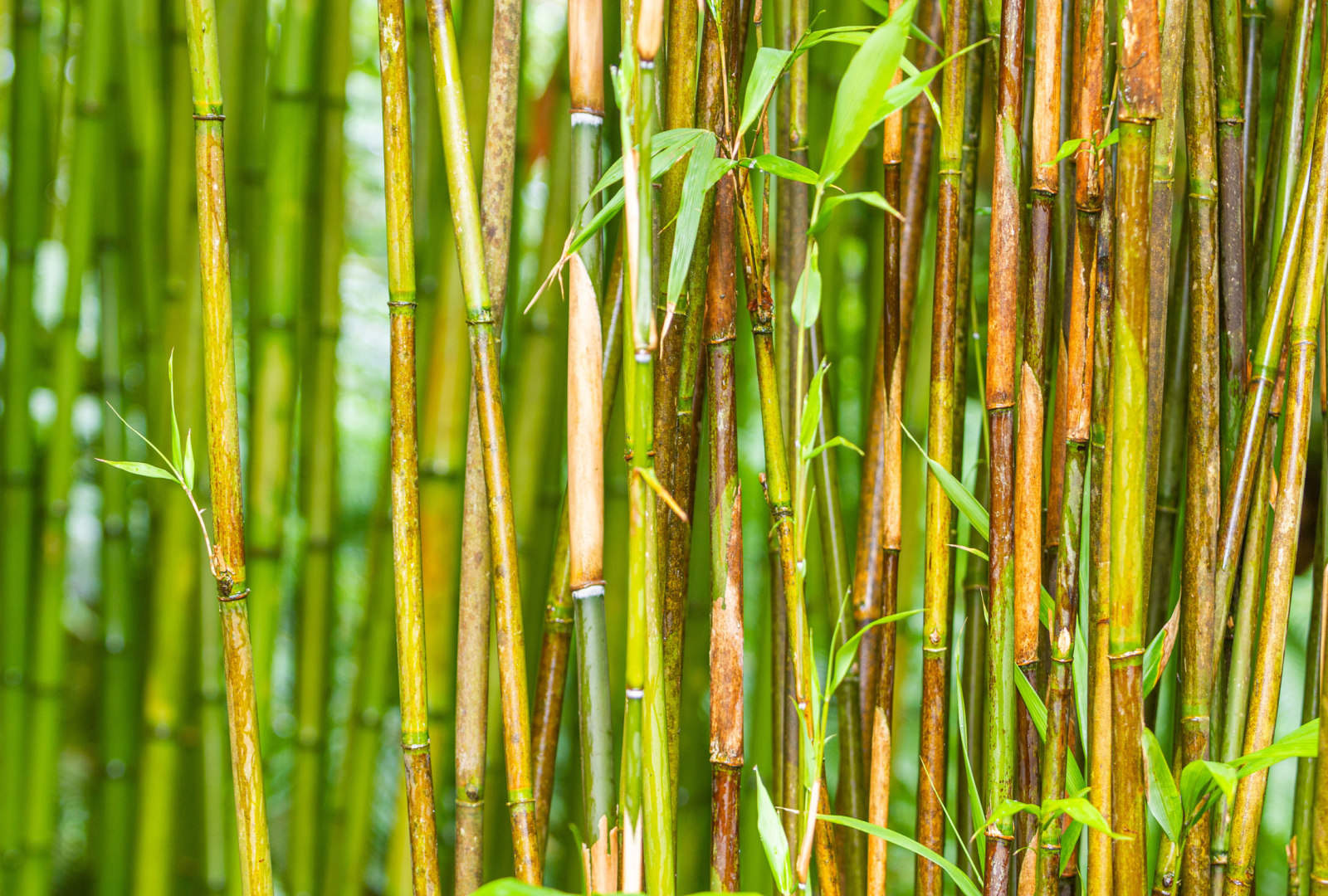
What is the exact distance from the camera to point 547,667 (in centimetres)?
61

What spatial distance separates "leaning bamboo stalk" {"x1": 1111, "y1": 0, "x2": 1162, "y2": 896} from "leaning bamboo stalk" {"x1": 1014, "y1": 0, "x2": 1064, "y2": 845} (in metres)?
0.05

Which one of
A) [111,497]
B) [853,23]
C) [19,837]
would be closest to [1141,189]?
[853,23]

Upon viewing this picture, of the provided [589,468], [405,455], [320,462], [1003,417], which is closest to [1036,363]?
[1003,417]

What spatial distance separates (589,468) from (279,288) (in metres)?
0.48

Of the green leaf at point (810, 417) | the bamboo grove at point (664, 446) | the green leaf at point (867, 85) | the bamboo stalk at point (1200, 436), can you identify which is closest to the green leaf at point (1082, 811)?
the bamboo grove at point (664, 446)

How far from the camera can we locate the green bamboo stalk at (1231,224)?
53 cm

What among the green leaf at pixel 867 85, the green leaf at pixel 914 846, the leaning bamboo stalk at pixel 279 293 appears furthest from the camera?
the leaning bamboo stalk at pixel 279 293

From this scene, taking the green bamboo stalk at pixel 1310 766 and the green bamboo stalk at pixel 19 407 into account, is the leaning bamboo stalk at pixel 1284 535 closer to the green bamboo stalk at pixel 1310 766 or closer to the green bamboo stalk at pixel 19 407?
the green bamboo stalk at pixel 1310 766

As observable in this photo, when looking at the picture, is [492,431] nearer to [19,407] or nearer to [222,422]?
[222,422]

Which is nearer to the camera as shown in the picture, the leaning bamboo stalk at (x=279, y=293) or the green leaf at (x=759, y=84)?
the green leaf at (x=759, y=84)

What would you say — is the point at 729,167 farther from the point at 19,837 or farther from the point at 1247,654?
the point at 19,837

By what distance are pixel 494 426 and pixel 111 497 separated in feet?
1.76

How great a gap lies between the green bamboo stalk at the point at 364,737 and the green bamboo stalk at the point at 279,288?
0.27ft

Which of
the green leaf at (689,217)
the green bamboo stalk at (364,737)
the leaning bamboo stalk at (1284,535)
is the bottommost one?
the green bamboo stalk at (364,737)
